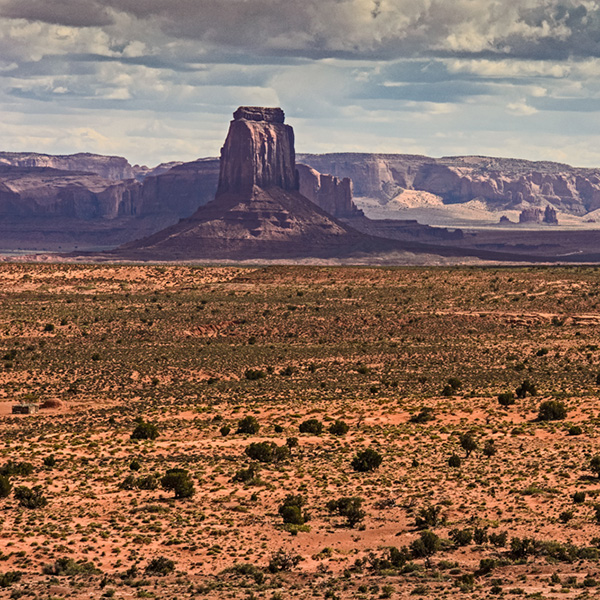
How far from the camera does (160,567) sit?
1542 inches

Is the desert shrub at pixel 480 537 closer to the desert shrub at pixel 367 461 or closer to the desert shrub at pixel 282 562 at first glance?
the desert shrub at pixel 282 562

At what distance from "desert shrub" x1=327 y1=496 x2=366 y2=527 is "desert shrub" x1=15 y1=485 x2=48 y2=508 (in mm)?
11895

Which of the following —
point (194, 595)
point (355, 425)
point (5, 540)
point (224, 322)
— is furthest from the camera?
point (224, 322)

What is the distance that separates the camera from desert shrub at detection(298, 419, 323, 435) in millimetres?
61375

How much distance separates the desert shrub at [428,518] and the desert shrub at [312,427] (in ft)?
53.2

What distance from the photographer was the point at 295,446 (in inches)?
2291

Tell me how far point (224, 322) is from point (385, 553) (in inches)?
2678

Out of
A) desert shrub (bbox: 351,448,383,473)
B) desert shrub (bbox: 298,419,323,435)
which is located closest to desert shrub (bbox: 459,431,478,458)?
desert shrub (bbox: 351,448,383,473)

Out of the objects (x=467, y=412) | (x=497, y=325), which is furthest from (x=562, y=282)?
(x=467, y=412)

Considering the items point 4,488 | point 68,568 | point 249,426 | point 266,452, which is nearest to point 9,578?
point 68,568

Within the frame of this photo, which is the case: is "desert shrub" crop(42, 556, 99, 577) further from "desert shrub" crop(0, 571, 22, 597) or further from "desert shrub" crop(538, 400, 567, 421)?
"desert shrub" crop(538, 400, 567, 421)

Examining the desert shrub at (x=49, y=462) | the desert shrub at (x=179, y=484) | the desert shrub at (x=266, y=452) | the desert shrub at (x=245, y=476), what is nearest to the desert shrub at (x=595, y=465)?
the desert shrub at (x=266, y=452)

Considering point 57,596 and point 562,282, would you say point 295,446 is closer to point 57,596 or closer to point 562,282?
point 57,596

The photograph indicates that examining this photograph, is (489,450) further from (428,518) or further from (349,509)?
(349,509)
